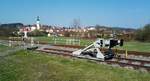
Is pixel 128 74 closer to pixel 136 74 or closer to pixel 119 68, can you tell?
pixel 136 74

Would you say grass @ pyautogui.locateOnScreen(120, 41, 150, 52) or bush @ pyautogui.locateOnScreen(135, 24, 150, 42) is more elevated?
bush @ pyautogui.locateOnScreen(135, 24, 150, 42)

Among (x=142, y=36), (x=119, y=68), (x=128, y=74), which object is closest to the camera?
(x=128, y=74)

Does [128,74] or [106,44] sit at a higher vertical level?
[106,44]

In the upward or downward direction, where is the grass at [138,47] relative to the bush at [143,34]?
downward

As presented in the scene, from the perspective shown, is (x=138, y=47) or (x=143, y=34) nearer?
(x=138, y=47)

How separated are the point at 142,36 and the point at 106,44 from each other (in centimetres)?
4239

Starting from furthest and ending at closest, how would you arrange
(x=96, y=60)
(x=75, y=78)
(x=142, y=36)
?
(x=142, y=36) → (x=96, y=60) → (x=75, y=78)

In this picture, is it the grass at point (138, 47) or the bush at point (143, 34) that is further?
the bush at point (143, 34)

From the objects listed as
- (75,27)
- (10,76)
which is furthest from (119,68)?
(75,27)

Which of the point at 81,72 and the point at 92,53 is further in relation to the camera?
the point at 92,53

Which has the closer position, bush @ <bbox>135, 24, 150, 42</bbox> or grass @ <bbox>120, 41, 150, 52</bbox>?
grass @ <bbox>120, 41, 150, 52</bbox>

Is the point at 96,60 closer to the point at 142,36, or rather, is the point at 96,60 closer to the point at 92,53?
the point at 92,53

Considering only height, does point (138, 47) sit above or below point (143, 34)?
below

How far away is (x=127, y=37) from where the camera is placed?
2692 inches
